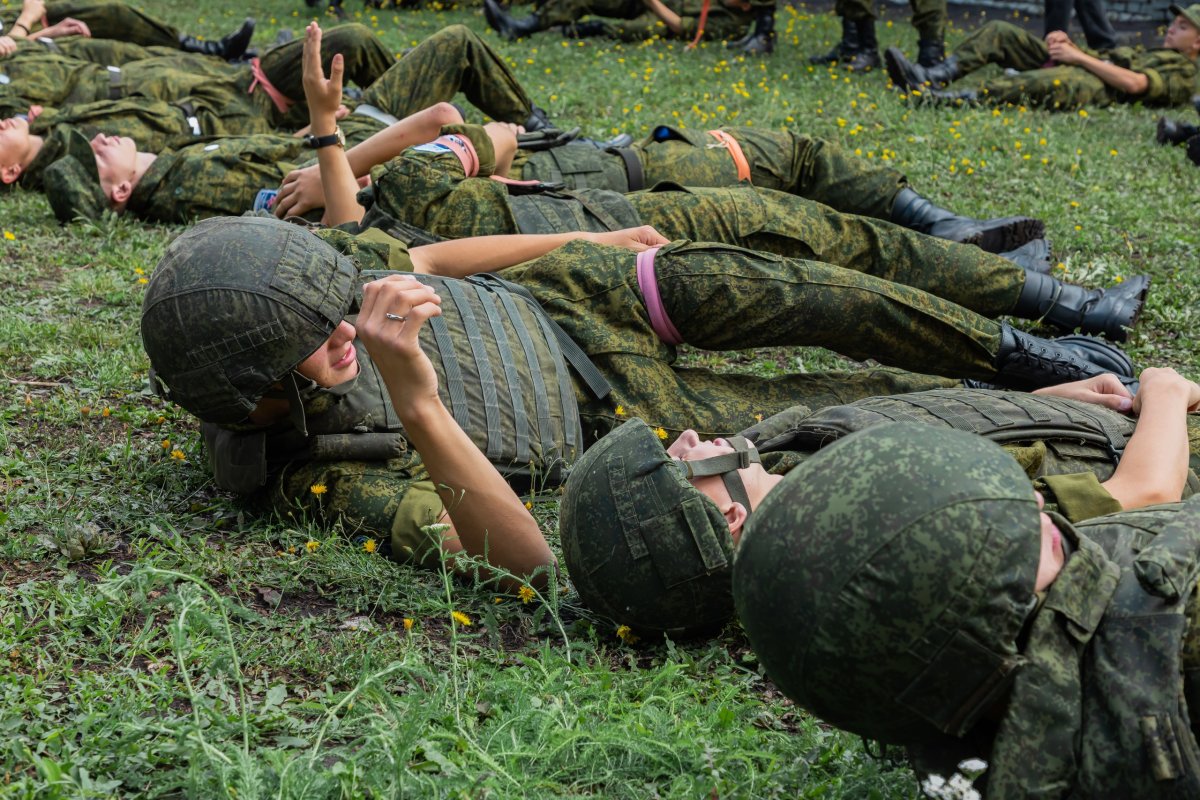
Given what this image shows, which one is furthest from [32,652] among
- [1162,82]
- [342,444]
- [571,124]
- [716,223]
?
[1162,82]

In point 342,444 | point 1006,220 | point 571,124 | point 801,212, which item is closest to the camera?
point 342,444

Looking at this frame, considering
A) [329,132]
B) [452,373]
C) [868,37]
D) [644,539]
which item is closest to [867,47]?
[868,37]

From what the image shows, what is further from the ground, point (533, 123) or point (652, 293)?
point (652, 293)

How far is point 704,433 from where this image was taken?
3.96m

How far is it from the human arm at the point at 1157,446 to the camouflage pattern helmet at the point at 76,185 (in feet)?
16.8

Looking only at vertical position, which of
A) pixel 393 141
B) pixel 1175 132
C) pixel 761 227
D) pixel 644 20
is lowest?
pixel 1175 132

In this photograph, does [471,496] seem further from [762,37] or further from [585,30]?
[585,30]

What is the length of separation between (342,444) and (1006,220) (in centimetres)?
331

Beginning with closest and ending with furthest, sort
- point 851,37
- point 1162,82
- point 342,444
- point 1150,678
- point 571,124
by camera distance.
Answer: point 1150,678
point 342,444
point 571,124
point 1162,82
point 851,37

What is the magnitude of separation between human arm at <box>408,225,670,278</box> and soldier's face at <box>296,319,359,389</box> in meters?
0.78

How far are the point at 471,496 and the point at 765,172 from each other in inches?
116

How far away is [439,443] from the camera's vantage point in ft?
10.0

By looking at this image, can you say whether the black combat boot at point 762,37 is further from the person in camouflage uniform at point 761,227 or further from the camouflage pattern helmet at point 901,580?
the camouflage pattern helmet at point 901,580

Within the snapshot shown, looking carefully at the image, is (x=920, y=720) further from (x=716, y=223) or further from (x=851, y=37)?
(x=851, y=37)
